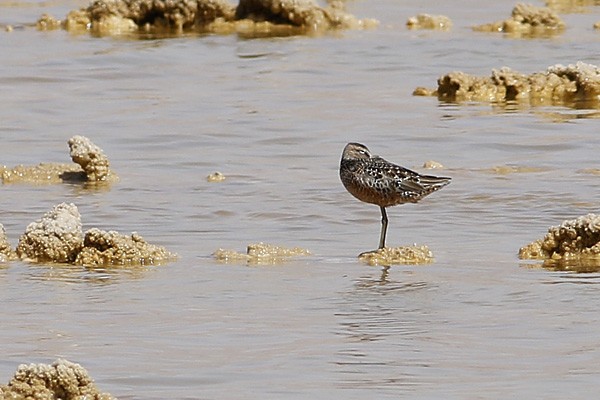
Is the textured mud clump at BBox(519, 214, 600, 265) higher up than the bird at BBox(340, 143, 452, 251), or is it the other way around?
the bird at BBox(340, 143, 452, 251)

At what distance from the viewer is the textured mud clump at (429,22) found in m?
19.4

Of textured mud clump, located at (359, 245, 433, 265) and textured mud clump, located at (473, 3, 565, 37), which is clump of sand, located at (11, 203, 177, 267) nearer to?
textured mud clump, located at (359, 245, 433, 265)

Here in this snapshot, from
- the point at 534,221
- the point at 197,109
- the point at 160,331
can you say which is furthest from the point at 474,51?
the point at 160,331

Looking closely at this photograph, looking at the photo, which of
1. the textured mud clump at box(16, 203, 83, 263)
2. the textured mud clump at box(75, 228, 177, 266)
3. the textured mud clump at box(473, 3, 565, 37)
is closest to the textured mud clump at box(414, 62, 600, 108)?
the textured mud clump at box(473, 3, 565, 37)

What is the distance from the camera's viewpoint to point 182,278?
7770mm

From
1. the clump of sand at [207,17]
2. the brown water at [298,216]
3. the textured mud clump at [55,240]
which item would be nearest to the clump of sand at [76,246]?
the textured mud clump at [55,240]

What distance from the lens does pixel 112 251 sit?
319 inches

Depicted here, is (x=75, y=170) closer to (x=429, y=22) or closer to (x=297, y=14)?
(x=297, y=14)

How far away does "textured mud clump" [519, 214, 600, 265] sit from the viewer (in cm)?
797

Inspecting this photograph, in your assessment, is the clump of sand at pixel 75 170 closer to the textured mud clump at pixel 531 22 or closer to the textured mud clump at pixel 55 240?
the textured mud clump at pixel 55 240

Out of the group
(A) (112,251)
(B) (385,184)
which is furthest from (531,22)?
(A) (112,251)

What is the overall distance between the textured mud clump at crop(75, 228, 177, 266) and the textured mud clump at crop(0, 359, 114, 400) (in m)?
2.94

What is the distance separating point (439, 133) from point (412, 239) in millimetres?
3683

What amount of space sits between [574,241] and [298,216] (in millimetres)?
2203
